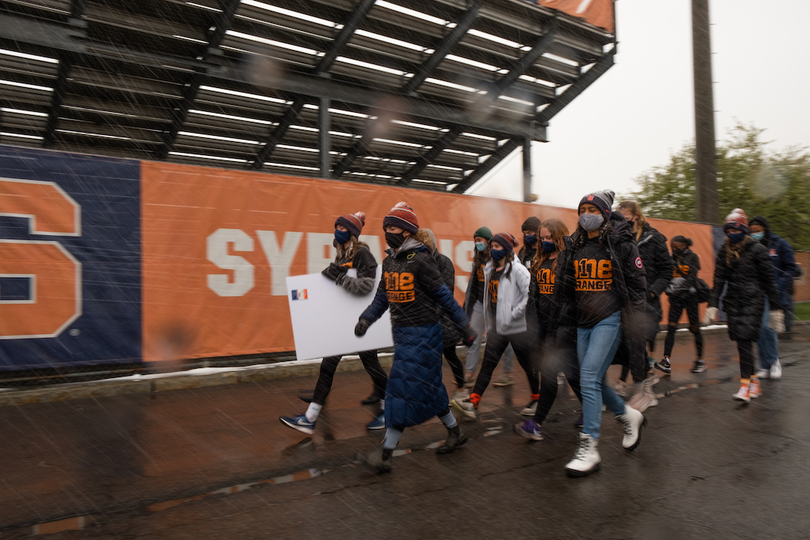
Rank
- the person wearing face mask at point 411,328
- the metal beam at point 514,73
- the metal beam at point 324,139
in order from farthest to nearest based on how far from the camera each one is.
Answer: the metal beam at point 514,73
the metal beam at point 324,139
the person wearing face mask at point 411,328

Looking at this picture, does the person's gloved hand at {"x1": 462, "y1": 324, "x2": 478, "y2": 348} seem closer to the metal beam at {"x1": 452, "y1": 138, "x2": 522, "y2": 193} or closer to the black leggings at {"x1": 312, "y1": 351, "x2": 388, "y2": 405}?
the black leggings at {"x1": 312, "y1": 351, "x2": 388, "y2": 405}

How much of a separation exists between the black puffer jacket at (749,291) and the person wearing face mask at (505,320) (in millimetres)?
2317

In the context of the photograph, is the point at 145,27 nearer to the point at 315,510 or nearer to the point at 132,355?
the point at 132,355

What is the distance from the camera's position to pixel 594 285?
450 cm

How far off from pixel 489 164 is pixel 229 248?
10.5 metres

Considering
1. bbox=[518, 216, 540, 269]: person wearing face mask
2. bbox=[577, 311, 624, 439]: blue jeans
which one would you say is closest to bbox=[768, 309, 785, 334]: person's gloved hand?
bbox=[518, 216, 540, 269]: person wearing face mask

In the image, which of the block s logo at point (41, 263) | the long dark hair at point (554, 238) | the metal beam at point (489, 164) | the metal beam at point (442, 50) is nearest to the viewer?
the long dark hair at point (554, 238)

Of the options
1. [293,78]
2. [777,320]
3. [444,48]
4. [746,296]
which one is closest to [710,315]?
[746,296]

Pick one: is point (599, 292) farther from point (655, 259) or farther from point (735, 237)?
point (735, 237)

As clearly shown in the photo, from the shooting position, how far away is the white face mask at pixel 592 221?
4.44 m

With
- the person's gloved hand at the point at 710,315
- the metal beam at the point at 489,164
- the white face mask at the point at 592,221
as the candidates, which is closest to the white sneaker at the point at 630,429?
the white face mask at the point at 592,221

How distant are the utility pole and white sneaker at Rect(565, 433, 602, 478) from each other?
11.5m

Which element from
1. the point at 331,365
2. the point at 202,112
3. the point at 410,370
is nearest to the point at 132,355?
the point at 331,365

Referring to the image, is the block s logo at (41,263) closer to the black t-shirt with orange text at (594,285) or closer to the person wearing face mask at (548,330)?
the person wearing face mask at (548,330)
